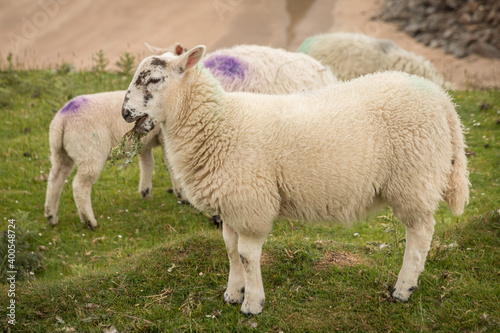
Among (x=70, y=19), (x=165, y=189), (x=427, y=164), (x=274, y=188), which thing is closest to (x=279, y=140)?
(x=274, y=188)

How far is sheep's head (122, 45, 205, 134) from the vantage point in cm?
375

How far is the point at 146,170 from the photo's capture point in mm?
6719

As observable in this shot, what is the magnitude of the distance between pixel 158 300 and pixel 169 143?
1.32m

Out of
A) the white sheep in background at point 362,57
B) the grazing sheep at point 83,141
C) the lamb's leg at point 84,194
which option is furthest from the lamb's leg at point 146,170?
the white sheep in background at point 362,57

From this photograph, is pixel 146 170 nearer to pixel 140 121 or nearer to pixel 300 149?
pixel 140 121

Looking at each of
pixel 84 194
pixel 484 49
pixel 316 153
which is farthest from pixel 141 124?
pixel 484 49

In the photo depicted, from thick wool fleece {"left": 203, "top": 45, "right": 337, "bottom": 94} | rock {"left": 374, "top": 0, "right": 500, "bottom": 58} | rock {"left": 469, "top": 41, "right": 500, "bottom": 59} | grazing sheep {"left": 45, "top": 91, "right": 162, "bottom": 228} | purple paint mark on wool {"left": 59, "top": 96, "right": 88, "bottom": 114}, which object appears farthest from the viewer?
rock {"left": 374, "top": 0, "right": 500, "bottom": 58}

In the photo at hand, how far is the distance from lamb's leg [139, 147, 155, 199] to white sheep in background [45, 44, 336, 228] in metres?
0.10

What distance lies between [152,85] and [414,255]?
2359 millimetres

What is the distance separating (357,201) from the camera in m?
3.87

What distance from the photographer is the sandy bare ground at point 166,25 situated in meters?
13.5

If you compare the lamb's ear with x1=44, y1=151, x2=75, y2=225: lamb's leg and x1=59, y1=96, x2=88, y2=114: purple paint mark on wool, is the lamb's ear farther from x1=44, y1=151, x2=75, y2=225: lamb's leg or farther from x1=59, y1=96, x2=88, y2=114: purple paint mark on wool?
x1=44, y1=151, x2=75, y2=225: lamb's leg

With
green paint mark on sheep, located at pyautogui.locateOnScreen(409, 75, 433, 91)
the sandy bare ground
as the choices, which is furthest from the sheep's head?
the sandy bare ground

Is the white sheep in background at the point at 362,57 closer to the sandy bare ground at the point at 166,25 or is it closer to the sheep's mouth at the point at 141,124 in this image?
the sandy bare ground at the point at 166,25
